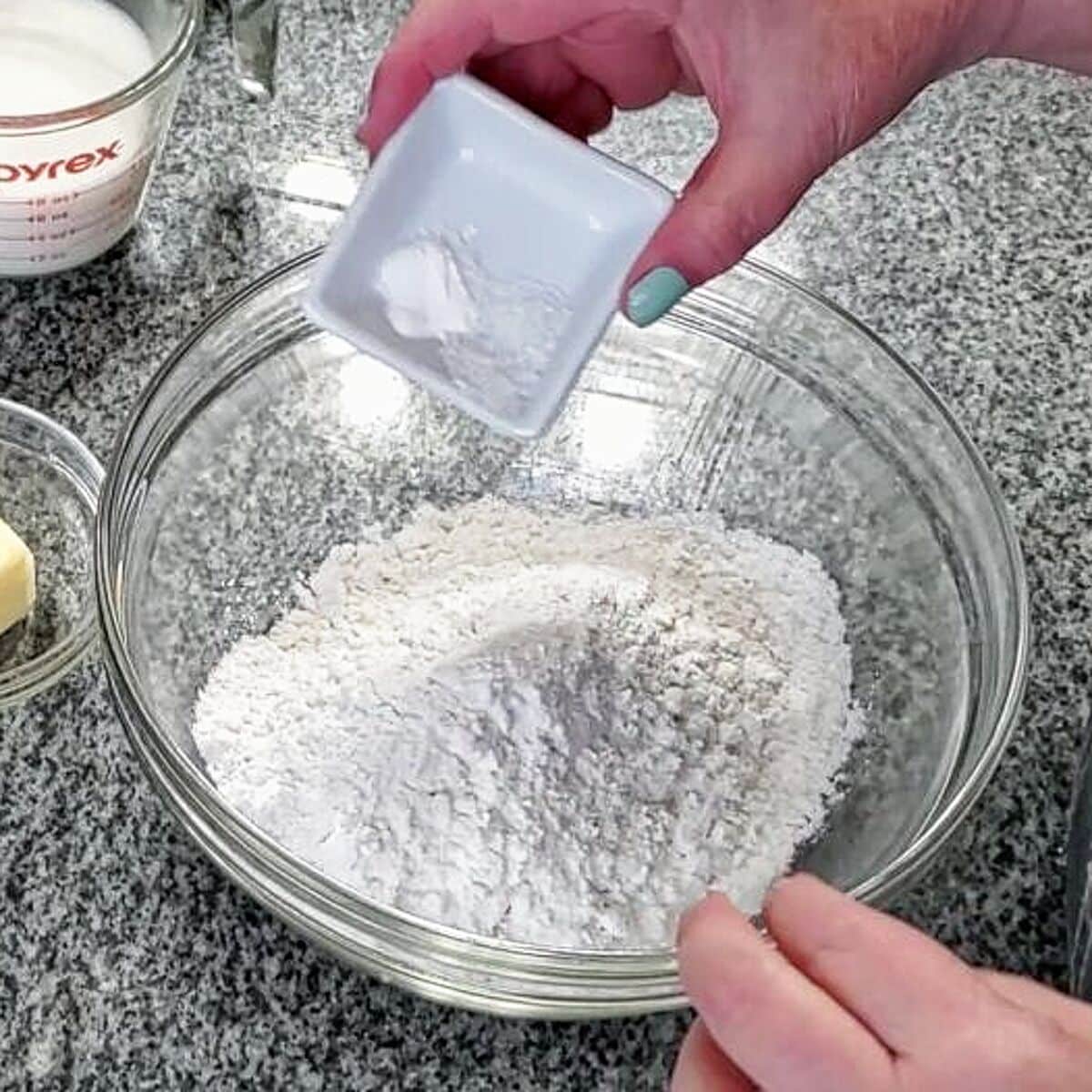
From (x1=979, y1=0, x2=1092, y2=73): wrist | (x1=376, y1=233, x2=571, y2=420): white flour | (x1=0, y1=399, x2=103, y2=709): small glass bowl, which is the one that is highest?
(x1=979, y1=0, x2=1092, y2=73): wrist

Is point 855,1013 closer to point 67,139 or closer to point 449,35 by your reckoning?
point 449,35

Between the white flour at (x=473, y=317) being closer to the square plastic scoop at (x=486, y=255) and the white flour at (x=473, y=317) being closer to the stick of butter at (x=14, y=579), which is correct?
the square plastic scoop at (x=486, y=255)

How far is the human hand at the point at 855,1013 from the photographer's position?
0.66 meters

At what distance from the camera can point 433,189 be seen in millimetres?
866

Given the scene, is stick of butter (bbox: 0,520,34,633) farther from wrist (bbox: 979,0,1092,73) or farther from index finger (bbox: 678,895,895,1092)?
wrist (bbox: 979,0,1092,73)

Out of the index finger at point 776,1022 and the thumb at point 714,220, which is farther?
the thumb at point 714,220

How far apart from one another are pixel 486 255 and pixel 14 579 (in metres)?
0.27

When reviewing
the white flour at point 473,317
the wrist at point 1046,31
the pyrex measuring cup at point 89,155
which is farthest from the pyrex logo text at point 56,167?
the wrist at point 1046,31

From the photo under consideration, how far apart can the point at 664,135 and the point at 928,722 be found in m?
0.46

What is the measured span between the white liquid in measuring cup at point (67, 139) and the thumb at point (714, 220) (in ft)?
1.07

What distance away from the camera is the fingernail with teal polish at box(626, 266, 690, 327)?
83 cm

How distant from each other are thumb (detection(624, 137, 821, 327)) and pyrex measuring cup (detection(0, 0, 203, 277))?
32 cm

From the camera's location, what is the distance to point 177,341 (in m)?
1.06

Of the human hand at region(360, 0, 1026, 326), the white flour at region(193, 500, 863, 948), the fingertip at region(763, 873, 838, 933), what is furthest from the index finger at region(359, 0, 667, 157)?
the fingertip at region(763, 873, 838, 933)
